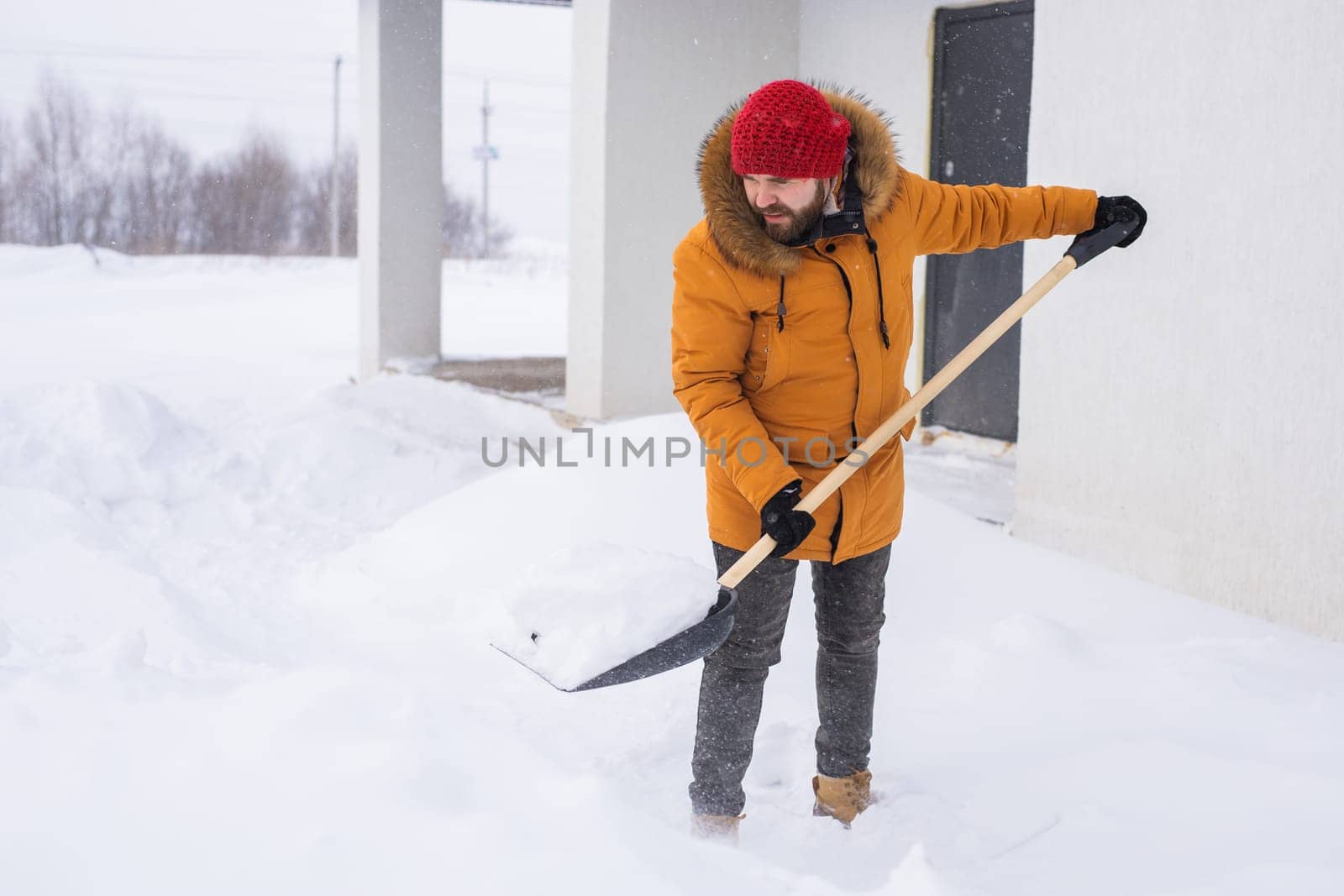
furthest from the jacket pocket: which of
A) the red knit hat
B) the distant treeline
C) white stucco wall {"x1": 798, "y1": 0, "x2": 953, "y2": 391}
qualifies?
the distant treeline

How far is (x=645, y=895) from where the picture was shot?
1.65m

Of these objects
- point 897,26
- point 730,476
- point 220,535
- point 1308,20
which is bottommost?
point 220,535

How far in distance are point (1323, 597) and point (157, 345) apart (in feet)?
42.3

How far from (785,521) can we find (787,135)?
2.21 ft

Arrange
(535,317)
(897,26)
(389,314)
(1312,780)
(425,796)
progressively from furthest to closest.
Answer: (535,317), (389,314), (897,26), (1312,780), (425,796)

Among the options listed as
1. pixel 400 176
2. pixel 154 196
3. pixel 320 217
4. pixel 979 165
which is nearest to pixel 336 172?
pixel 320 217

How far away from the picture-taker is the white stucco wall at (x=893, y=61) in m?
5.67

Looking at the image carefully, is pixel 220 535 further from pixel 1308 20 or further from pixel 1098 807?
pixel 1308 20

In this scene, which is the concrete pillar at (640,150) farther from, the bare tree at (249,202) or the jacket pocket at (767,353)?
the bare tree at (249,202)

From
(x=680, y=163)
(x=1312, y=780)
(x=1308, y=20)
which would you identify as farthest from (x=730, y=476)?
(x=680, y=163)

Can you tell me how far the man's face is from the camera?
1993mm

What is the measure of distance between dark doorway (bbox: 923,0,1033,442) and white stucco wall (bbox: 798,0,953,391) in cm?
6

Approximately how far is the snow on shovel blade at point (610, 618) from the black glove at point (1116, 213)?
3.94ft

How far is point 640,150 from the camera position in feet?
19.9
